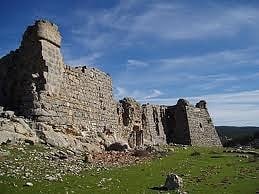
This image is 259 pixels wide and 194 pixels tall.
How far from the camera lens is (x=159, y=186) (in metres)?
23.6

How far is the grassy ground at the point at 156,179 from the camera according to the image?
824 inches

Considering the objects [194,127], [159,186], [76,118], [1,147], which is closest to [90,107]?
[76,118]

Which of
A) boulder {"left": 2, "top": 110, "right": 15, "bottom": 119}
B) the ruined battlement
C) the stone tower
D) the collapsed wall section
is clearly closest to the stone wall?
the stone tower

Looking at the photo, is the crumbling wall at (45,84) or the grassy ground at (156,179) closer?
the grassy ground at (156,179)

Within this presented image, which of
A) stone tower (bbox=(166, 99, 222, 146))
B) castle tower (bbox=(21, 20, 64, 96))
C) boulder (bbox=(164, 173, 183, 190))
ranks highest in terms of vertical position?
castle tower (bbox=(21, 20, 64, 96))

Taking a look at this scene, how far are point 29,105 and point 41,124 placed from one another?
201 centimetres

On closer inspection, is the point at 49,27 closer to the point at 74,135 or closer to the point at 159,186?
the point at 74,135

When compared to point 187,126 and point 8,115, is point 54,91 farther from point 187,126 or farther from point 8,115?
point 187,126

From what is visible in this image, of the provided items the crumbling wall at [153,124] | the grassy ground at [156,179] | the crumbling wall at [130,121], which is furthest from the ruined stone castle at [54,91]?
Result: the crumbling wall at [153,124]

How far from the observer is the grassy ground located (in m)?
20.9

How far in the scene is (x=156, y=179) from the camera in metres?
26.0

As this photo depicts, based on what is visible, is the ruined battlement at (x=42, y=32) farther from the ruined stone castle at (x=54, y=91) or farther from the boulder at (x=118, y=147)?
the boulder at (x=118, y=147)

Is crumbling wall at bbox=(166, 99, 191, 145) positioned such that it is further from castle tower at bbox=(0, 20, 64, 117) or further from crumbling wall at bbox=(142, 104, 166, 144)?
castle tower at bbox=(0, 20, 64, 117)

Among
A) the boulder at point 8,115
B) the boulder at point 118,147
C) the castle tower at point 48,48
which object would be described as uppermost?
the castle tower at point 48,48
